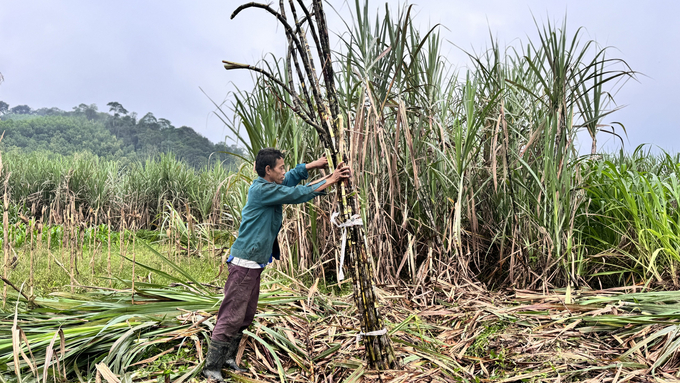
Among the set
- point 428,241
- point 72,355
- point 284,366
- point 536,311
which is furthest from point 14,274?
point 536,311

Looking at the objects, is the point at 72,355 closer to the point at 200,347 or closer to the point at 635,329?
the point at 200,347

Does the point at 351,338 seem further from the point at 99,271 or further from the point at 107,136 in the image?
the point at 107,136

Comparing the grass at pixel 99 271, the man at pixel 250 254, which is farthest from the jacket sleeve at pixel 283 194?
the grass at pixel 99 271

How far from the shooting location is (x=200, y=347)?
7.41 feet

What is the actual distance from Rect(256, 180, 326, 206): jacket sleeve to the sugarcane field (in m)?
0.01

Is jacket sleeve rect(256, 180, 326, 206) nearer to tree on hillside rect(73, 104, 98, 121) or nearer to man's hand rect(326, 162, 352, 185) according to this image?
man's hand rect(326, 162, 352, 185)

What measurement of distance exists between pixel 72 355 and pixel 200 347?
649 millimetres

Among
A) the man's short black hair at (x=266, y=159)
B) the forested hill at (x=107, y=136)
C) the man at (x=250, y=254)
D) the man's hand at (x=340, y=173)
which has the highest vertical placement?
the forested hill at (x=107, y=136)

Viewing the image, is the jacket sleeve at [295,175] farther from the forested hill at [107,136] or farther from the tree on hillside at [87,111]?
the tree on hillside at [87,111]

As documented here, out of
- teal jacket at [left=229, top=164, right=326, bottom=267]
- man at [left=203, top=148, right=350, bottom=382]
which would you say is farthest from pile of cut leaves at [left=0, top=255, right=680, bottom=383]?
teal jacket at [left=229, top=164, right=326, bottom=267]

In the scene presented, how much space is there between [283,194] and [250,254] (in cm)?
35

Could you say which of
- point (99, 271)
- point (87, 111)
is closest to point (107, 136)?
point (87, 111)

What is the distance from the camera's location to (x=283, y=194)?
210 centimetres

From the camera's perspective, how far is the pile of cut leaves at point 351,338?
80.8 inches
